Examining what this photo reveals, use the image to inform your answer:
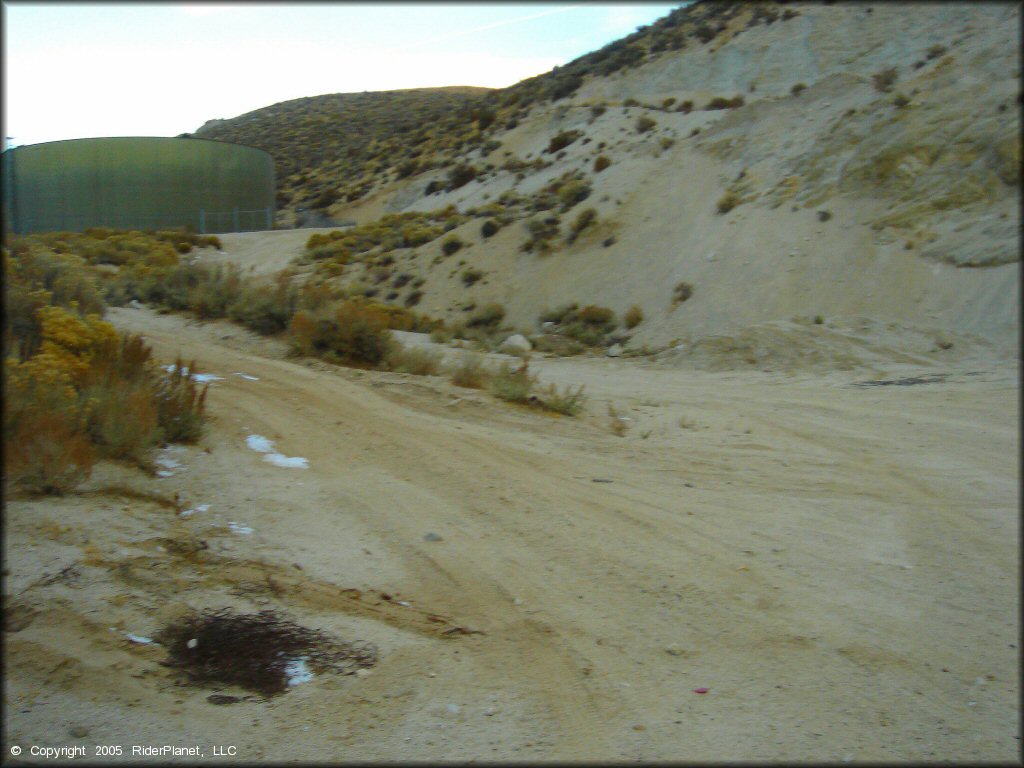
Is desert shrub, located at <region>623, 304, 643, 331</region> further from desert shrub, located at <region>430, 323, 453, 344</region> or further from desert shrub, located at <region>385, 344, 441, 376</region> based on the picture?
desert shrub, located at <region>385, 344, 441, 376</region>

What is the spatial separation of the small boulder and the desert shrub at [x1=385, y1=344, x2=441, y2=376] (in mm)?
6335

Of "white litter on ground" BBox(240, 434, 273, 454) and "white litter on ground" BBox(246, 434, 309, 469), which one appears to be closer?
"white litter on ground" BBox(246, 434, 309, 469)

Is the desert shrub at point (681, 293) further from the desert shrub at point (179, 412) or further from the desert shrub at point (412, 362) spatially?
the desert shrub at point (179, 412)

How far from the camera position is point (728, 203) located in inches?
955

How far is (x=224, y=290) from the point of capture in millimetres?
15695

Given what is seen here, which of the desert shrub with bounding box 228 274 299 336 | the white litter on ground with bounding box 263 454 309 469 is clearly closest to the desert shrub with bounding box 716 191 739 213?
the desert shrub with bounding box 228 274 299 336

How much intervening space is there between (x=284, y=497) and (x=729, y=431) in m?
5.36

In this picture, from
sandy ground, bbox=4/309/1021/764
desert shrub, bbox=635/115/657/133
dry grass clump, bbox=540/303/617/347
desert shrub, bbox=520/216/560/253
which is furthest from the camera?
desert shrub, bbox=635/115/657/133

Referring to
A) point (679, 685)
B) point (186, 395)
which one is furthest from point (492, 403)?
point (679, 685)

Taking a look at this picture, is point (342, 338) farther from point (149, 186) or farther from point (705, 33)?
point (705, 33)

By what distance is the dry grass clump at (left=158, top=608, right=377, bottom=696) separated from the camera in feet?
17.4

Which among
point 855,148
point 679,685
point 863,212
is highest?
point 855,148

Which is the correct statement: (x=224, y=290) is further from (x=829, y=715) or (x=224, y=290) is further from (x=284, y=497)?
(x=829, y=715)

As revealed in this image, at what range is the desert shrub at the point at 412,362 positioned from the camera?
13.1m
